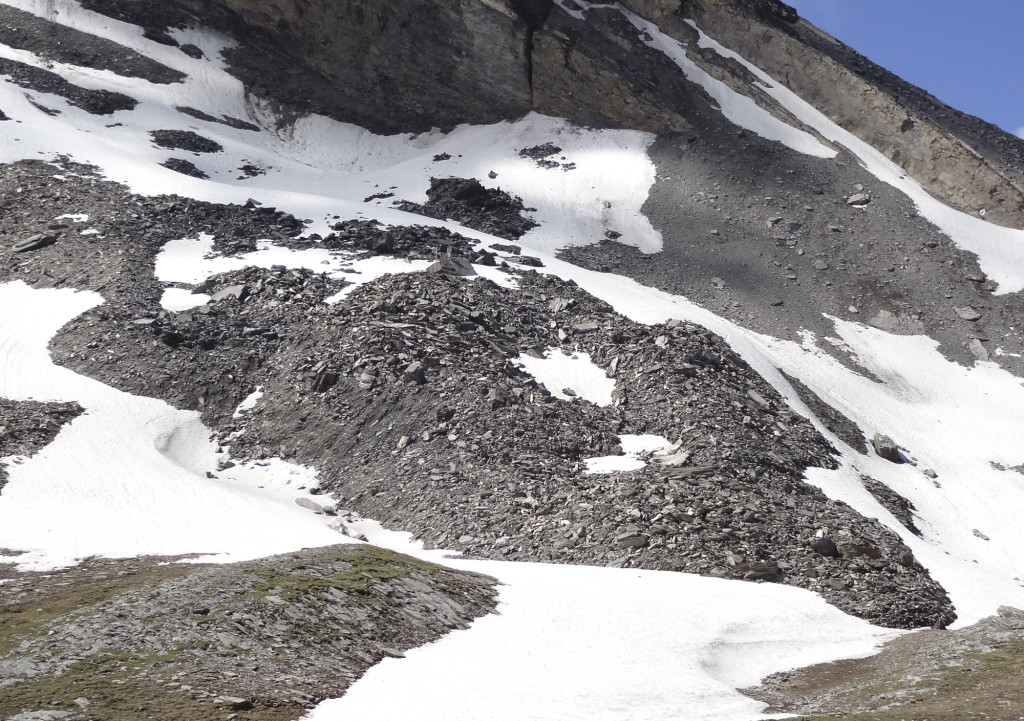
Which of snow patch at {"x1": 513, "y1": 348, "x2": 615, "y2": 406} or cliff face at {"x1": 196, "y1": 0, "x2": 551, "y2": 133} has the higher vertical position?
cliff face at {"x1": 196, "y1": 0, "x2": 551, "y2": 133}

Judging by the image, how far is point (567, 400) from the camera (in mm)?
35375

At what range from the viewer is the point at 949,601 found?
26.8 metres

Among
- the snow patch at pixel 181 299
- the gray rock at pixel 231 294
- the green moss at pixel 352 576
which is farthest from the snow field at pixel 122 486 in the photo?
the gray rock at pixel 231 294

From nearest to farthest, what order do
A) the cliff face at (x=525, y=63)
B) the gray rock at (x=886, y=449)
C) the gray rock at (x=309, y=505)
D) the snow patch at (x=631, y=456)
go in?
the gray rock at (x=309, y=505), the snow patch at (x=631, y=456), the gray rock at (x=886, y=449), the cliff face at (x=525, y=63)

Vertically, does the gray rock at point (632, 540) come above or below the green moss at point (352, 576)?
above

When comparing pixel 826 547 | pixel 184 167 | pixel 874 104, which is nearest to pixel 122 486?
pixel 826 547

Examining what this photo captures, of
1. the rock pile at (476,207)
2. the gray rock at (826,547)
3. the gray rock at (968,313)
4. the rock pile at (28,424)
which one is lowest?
the rock pile at (28,424)

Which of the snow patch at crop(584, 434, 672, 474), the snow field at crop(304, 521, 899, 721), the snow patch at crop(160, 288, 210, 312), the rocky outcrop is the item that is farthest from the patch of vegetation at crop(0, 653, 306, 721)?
the rocky outcrop

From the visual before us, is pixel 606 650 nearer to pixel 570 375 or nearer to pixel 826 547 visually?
pixel 826 547

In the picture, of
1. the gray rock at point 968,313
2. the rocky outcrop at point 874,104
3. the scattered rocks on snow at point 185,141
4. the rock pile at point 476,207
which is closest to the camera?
the gray rock at point 968,313

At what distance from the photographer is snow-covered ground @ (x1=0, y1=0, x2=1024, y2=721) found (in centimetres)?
1878

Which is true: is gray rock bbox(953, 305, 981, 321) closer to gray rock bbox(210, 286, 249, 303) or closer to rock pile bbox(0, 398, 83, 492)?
gray rock bbox(210, 286, 249, 303)

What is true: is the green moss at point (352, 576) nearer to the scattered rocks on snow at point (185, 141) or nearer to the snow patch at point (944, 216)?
the scattered rocks on snow at point (185, 141)

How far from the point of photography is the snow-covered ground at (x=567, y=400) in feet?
61.6
